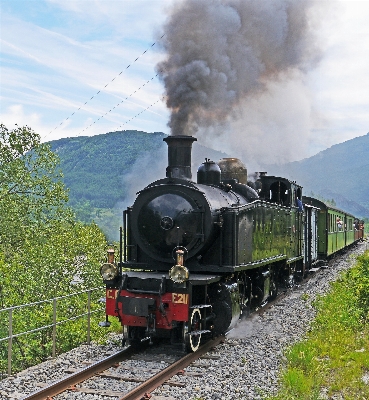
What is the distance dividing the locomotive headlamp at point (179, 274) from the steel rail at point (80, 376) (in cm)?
143

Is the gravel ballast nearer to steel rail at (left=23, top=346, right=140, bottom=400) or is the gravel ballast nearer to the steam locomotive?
steel rail at (left=23, top=346, right=140, bottom=400)

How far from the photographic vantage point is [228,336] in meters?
9.98

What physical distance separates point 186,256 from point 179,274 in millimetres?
954

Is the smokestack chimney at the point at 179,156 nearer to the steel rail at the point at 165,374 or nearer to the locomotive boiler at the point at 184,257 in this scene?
the locomotive boiler at the point at 184,257

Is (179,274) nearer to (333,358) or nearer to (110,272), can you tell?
(110,272)

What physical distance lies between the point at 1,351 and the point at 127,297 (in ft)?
34.5

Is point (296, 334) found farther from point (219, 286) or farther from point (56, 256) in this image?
point (56, 256)

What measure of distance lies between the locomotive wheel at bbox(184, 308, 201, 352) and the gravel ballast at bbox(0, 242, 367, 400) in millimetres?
311

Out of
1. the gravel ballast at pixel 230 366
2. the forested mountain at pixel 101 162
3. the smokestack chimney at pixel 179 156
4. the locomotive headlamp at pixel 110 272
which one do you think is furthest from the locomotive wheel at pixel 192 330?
the forested mountain at pixel 101 162

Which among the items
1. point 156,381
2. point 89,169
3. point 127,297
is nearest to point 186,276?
point 127,297

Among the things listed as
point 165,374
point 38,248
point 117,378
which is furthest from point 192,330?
point 38,248

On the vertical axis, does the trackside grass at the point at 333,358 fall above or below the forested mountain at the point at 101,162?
below

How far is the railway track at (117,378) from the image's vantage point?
6.43m

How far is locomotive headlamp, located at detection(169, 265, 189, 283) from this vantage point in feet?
27.3
